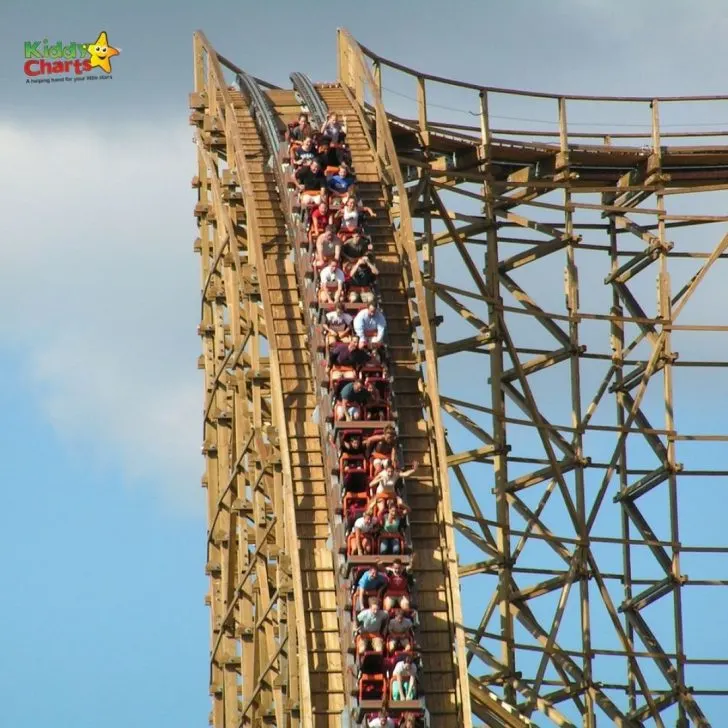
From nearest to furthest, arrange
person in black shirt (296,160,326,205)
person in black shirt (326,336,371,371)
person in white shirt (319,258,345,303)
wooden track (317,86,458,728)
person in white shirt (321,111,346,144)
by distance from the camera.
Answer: wooden track (317,86,458,728) → person in black shirt (326,336,371,371) → person in white shirt (319,258,345,303) → person in black shirt (296,160,326,205) → person in white shirt (321,111,346,144)

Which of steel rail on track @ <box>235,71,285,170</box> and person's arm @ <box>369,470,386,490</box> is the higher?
steel rail on track @ <box>235,71,285,170</box>

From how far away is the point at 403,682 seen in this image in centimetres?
2489

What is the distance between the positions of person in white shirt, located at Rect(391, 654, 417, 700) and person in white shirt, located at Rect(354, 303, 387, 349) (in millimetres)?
3692

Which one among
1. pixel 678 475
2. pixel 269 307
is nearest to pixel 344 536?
pixel 269 307

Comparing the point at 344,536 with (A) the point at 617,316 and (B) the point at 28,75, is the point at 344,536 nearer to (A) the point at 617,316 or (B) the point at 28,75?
(A) the point at 617,316

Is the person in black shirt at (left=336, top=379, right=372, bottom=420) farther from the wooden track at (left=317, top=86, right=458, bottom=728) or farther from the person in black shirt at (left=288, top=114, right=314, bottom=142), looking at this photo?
the person in black shirt at (left=288, top=114, right=314, bottom=142)

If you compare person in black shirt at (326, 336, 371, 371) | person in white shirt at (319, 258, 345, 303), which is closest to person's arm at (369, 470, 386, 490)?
person in black shirt at (326, 336, 371, 371)

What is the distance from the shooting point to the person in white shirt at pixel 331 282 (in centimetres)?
2730

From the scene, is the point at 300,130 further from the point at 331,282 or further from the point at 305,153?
the point at 331,282

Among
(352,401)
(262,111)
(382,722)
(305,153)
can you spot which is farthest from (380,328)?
(262,111)

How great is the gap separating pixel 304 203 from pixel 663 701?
8352mm

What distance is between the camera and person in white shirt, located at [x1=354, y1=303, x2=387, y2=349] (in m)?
27.0

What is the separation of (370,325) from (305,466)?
63.0 inches

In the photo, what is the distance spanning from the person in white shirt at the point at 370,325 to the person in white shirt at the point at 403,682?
3.69 m
